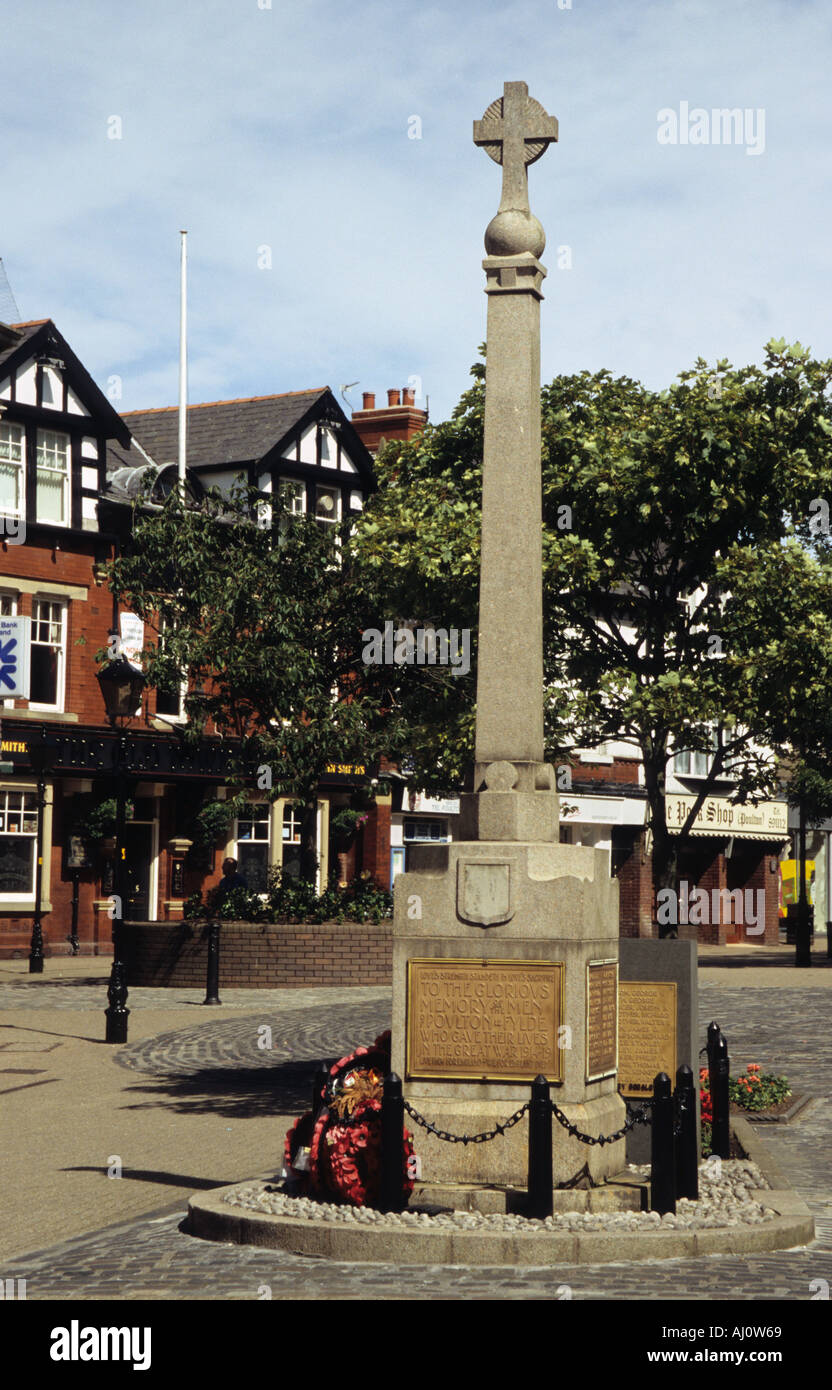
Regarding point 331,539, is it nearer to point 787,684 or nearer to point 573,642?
point 573,642

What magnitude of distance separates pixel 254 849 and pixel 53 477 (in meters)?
9.68

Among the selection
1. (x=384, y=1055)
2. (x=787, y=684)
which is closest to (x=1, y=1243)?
(x=384, y=1055)

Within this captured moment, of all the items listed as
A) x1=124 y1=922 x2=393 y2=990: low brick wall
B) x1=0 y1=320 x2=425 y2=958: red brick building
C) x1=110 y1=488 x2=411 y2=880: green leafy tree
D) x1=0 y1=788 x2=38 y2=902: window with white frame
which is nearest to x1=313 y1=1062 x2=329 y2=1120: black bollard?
x1=124 y1=922 x2=393 y2=990: low brick wall

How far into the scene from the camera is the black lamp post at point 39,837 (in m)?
30.2

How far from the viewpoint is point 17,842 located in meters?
34.3

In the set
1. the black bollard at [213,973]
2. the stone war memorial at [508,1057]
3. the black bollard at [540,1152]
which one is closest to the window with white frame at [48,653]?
the black bollard at [213,973]

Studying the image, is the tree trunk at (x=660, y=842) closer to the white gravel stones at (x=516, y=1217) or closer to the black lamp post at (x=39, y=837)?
the white gravel stones at (x=516, y=1217)

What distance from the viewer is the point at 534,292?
10.9 metres

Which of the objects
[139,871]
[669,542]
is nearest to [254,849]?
[139,871]

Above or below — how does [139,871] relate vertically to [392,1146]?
above

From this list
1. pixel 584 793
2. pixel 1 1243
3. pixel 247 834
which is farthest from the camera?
pixel 584 793

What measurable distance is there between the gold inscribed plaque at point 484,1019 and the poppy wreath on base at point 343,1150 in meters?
0.44

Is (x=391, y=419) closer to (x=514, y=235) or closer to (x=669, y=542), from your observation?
(x=669, y=542)

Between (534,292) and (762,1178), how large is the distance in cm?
581
